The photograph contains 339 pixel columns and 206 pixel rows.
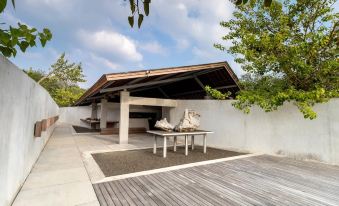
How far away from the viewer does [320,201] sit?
3199 millimetres

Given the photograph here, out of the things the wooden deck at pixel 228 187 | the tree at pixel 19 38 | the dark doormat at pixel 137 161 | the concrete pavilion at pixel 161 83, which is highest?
the concrete pavilion at pixel 161 83

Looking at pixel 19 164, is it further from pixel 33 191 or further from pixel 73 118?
pixel 73 118

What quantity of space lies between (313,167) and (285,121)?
1719 mm

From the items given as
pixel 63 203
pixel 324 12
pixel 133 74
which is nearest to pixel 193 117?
pixel 133 74

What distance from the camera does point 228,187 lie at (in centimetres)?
369

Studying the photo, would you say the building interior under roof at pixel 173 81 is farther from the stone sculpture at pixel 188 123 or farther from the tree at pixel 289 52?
the stone sculpture at pixel 188 123

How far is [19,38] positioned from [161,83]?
851 cm

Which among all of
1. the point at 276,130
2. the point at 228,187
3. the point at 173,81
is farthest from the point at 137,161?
the point at 173,81

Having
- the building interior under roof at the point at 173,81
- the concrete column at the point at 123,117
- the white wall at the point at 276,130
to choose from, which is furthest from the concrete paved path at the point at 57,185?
the white wall at the point at 276,130

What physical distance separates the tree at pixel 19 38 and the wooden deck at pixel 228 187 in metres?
2.51

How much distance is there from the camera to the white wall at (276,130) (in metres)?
5.69

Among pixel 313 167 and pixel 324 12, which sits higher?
pixel 324 12

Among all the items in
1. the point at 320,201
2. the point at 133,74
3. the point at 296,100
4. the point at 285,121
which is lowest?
the point at 320,201

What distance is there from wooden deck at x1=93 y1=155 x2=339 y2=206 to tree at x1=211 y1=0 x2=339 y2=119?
208 centimetres
